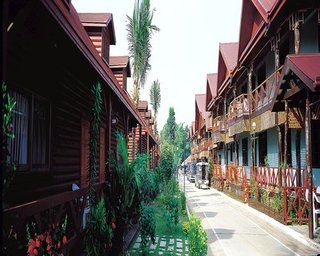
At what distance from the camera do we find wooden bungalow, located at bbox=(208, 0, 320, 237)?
1028cm

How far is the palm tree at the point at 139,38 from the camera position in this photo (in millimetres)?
25688

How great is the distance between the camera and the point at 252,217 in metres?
14.4

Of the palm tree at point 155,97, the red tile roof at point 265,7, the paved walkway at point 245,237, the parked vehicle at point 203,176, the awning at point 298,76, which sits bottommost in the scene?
the paved walkway at point 245,237

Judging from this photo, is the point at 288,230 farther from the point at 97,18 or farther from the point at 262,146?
the point at 262,146

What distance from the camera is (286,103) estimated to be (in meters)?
12.1

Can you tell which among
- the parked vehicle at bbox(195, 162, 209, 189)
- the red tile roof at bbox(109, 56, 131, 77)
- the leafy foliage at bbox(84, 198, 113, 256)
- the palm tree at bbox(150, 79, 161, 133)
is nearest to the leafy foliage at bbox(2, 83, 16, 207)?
the leafy foliage at bbox(84, 198, 113, 256)

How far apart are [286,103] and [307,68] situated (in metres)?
2.54

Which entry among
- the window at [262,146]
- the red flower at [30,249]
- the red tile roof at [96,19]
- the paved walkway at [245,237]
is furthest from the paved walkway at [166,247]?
the window at [262,146]

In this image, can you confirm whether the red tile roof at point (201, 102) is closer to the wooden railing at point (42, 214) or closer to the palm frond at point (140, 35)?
the palm frond at point (140, 35)

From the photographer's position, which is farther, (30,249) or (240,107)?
(240,107)

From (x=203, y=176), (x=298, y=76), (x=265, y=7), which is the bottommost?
(x=203, y=176)

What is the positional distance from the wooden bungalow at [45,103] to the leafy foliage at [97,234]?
1.34 ft

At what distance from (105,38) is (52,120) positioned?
7379mm

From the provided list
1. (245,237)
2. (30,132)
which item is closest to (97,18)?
(30,132)
